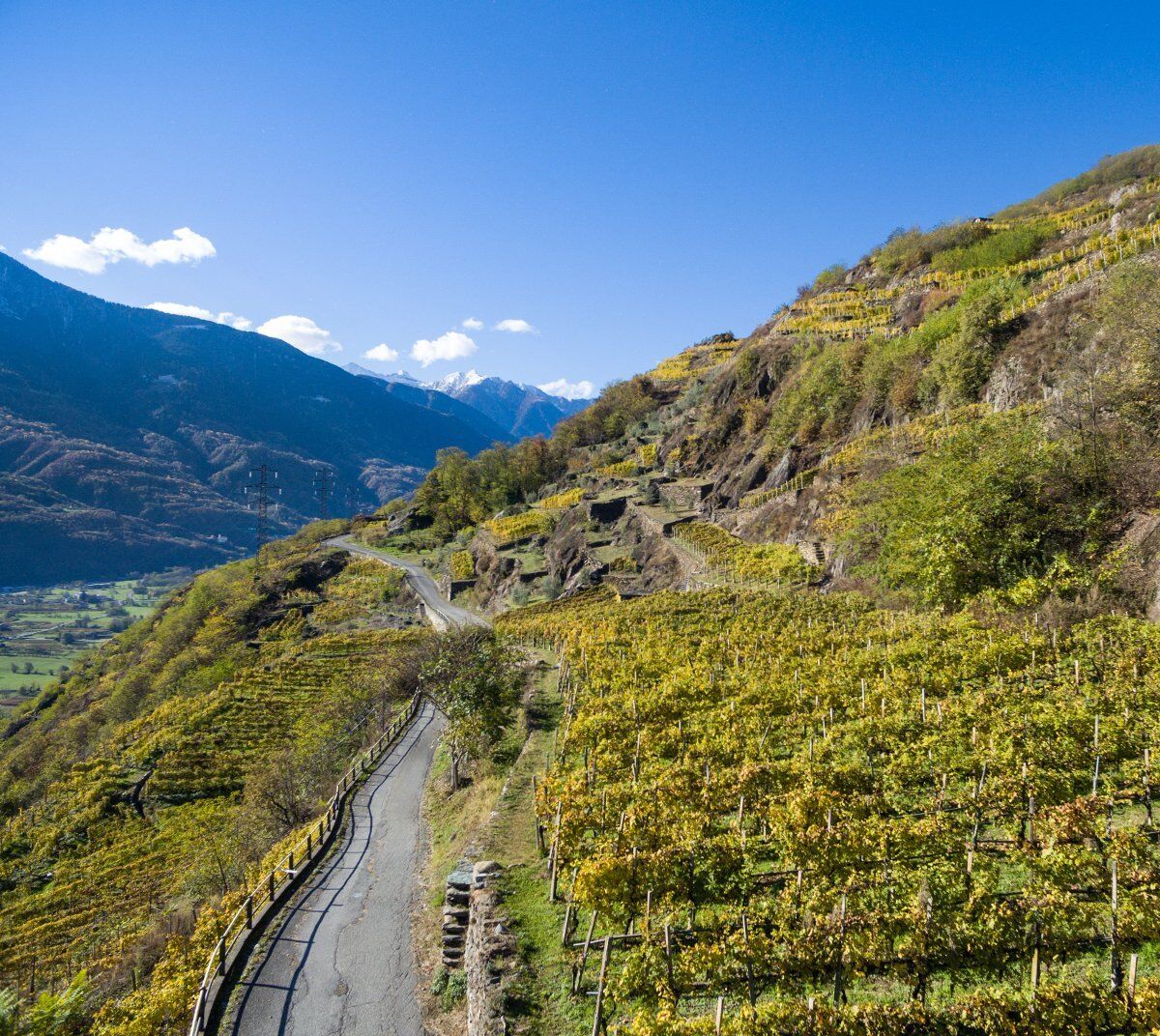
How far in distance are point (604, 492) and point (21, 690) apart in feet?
413

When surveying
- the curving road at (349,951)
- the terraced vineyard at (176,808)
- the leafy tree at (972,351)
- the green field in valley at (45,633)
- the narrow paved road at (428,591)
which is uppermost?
the leafy tree at (972,351)

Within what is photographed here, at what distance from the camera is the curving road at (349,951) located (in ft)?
43.8

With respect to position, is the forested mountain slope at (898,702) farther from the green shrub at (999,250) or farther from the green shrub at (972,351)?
the green shrub at (999,250)

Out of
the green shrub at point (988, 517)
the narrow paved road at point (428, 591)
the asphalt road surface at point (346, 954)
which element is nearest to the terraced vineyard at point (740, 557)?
the green shrub at point (988, 517)

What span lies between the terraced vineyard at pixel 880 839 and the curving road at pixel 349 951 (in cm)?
483

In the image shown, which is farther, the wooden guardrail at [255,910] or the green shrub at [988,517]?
the green shrub at [988,517]

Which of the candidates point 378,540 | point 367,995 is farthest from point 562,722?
point 378,540

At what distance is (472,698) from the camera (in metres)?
25.8

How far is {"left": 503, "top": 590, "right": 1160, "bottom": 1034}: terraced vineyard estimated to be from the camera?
8.03 metres

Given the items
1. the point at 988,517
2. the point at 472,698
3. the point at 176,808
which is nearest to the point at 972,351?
the point at 988,517

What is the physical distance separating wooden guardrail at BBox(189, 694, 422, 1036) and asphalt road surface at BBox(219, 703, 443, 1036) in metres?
0.40

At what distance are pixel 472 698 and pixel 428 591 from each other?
49.8m

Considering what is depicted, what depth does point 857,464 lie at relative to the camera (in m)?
39.9

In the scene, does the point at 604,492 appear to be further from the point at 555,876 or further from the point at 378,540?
the point at 555,876
